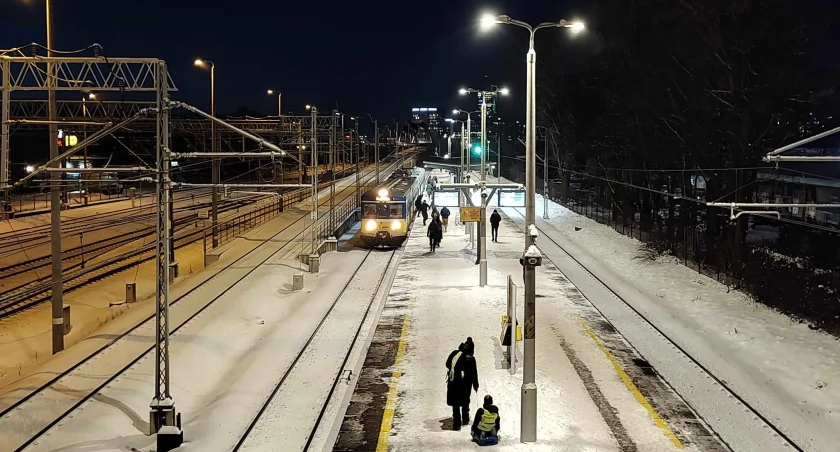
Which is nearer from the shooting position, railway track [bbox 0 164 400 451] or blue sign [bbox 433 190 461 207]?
railway track [bbox 0 164 400 451]

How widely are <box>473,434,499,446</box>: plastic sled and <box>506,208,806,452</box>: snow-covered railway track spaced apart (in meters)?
3.82

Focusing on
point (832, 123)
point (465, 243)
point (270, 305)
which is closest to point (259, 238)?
point (465, 243)

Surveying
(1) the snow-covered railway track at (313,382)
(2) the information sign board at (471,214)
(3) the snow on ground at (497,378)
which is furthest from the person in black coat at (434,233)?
(1) the snow-covered railway track at (313,382)

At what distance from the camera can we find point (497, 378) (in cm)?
1588

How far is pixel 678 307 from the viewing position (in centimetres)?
2380

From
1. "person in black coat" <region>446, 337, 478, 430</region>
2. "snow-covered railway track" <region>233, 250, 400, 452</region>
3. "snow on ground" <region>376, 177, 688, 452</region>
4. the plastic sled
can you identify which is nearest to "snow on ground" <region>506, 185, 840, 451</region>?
"snow on ground" <region>376, 177, 688, 452</region>

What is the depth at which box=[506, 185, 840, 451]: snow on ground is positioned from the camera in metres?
14.1

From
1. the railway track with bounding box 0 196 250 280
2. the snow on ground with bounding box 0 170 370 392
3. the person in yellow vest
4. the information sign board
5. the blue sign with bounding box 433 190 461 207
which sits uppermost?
the information sign board

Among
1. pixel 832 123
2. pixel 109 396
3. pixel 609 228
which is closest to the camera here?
pixel 109 396

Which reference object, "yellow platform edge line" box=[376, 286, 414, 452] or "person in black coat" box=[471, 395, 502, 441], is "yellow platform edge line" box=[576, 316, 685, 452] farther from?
"yellow platform edge line" box=[376, 286, 414, 452]

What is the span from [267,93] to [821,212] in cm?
3616

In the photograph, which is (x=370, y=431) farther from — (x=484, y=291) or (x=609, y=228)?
(x=609, y=228)

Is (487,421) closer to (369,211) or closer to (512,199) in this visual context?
(369,211)

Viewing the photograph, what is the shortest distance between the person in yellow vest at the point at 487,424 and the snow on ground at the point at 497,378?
199 millimetres
